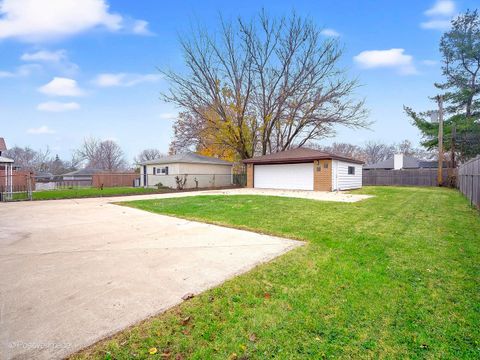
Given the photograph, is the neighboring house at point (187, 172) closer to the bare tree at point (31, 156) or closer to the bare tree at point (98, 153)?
the bare tree at point (31, 156)

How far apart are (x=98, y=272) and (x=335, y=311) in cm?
270

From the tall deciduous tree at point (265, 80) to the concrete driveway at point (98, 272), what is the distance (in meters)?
17.5

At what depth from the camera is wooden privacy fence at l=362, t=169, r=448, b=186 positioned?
20.6 metres

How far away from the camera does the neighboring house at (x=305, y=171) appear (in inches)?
611

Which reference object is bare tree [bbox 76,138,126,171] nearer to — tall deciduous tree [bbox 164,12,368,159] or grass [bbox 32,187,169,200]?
tall deciduous tree [bbox 164,12,368,159]

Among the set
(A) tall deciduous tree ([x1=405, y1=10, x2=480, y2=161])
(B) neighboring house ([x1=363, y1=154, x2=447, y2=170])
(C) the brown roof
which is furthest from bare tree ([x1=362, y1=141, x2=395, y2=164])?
(C) the brown roof

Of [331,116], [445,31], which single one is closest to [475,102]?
[445,31]

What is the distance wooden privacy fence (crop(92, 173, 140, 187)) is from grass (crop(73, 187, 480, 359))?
2091 cm

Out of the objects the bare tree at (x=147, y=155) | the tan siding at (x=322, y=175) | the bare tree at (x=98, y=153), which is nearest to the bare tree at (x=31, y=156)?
the bare tree at (x=98, y=153)

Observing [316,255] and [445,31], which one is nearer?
[316,255]

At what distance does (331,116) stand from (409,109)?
7272 millimetres

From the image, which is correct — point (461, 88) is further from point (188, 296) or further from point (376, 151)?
point (376, 151)

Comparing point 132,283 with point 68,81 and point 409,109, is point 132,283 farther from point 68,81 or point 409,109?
point 409,109

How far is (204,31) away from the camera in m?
21.3
